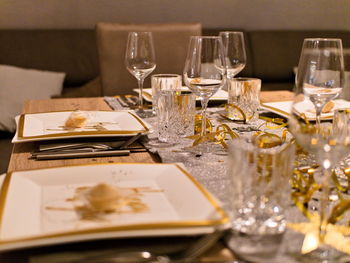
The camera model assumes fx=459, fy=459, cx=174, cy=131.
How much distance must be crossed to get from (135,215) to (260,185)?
17cm

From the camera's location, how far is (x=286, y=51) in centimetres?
331

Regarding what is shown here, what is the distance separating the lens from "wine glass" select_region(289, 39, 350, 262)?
1.96ft

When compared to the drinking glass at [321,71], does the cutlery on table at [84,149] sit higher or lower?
→ lower

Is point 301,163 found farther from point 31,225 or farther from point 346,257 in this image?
point 31,225

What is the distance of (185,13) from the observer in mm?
3357

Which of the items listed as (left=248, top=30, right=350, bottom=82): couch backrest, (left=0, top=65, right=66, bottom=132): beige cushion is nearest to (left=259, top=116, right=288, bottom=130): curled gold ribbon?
(left=0, top=65, right=66, bottom=132): beige cushion

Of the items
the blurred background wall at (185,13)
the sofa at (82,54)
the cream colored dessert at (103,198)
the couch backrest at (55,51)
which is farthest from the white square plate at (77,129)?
the blurred background wall at (185,13)

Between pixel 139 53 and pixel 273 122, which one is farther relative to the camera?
pixel 139 53

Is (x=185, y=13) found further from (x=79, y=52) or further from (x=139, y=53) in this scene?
(x=139, y=53)

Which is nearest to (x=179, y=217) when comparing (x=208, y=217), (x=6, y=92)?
(x=208, y=217)

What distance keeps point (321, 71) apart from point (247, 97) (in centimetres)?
45

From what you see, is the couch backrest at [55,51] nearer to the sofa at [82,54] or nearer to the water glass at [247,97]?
the sofa at [82,54]

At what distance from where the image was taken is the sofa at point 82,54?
2.81 meters

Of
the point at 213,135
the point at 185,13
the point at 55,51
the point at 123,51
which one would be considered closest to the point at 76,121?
the point at 213,135
